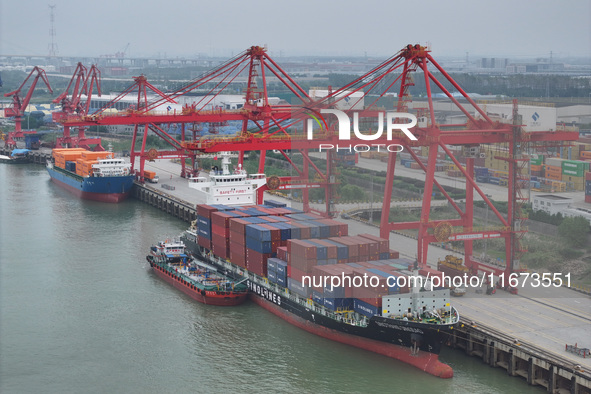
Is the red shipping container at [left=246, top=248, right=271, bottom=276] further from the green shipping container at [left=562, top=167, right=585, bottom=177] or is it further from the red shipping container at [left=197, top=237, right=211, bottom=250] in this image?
the green shipping container at [left=562, top=167, right=585, bottom=177]

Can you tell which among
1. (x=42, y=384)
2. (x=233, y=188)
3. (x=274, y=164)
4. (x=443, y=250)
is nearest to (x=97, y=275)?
(x=233, y=188)

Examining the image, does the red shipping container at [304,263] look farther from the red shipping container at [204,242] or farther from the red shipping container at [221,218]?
the red shipping container at [204,242]

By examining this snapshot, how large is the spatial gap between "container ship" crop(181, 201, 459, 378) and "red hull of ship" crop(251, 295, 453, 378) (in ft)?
0.08

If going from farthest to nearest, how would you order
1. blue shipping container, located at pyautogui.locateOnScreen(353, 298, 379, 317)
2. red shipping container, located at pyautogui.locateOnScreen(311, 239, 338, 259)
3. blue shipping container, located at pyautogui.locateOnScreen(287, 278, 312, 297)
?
red shipping container, located at pyautogui.locateOnScreen(311, 239, 338, 259) < blue shipping container, located at pyautogui.locateOnScreen(287, 278, 312, 297) < blue shipping container, located at pyautogui.locateOnScreen(353, 298, 379, 317)

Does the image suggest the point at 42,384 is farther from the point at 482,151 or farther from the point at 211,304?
the point at 482,151

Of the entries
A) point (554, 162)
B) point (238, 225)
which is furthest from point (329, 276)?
point (554, 162)

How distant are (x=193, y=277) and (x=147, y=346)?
6004 mm

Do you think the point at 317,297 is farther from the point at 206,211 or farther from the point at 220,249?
the point at 206,211

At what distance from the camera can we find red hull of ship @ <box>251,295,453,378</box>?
21.6m

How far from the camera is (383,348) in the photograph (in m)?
22.8

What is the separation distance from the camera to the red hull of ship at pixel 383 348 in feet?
70.7

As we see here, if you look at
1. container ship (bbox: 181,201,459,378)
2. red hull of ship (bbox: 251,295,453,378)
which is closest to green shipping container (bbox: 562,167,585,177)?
container ship (bbox: 181,201,459,378)

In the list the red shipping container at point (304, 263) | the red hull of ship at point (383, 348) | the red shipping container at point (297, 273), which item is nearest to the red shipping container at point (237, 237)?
the red hull of ship at point (383, 348)

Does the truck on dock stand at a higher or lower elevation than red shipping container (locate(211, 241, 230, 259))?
higher
